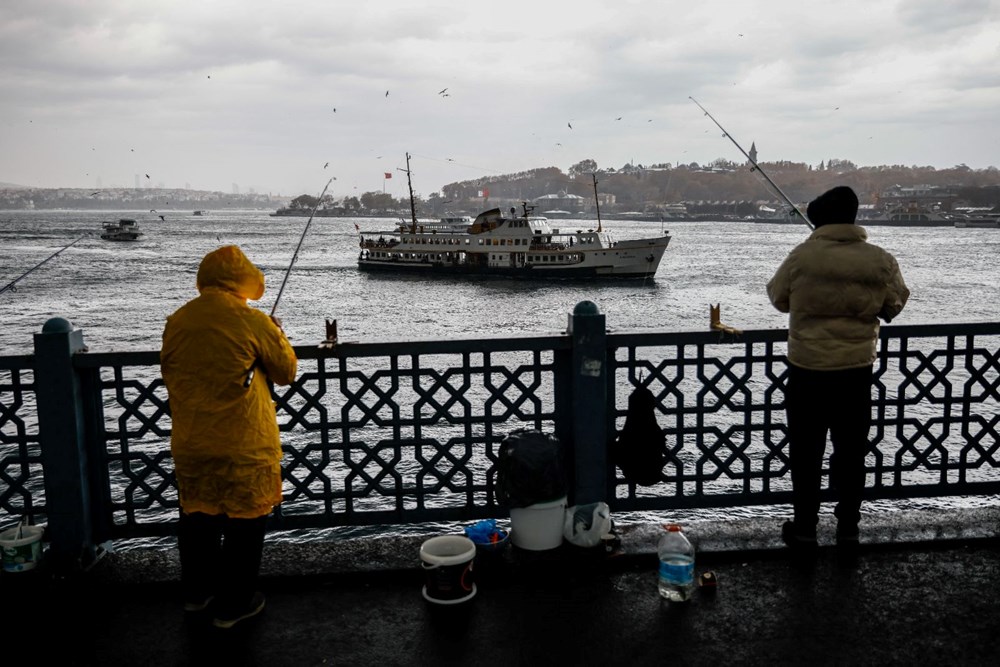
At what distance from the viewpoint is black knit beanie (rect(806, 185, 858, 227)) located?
3545 mm

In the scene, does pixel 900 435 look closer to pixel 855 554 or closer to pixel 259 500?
pixel 855 554

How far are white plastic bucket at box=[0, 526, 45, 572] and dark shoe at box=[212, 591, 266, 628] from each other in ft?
3.31

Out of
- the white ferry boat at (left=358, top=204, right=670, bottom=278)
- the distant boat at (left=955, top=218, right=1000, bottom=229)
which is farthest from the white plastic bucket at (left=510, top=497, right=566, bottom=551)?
the distant boat at (left=955, top=218, right=1000, bottom=229)

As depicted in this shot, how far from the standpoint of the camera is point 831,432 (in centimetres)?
359

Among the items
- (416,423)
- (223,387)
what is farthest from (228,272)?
(416,423)

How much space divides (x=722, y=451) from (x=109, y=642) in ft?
40.2

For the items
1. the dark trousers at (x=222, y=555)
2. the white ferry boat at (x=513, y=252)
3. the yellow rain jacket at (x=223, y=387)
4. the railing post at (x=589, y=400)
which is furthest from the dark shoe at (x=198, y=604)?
the white ferry boat at (x=513, y=252)

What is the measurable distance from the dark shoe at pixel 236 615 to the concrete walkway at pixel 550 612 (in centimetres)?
3

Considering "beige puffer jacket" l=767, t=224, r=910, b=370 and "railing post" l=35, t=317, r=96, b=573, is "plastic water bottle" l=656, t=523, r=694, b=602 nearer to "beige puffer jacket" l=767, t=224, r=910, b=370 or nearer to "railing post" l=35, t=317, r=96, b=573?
"beige puffer jacket" l=767, t=224, r=910, b=370

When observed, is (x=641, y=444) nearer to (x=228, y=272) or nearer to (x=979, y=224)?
(x=228, y=272)

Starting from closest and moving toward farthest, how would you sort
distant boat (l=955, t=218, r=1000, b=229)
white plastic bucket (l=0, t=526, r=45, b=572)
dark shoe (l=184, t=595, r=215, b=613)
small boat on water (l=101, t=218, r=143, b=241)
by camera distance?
dark shoe (l=184, t=595, r=215, b=613) → white plastic bucket (l=0, t=526, r=45, b=572) → small boat on water (l=101, t=218, r=143, b=241) → distant boat (l=955, t=218, r=1000, b=229)

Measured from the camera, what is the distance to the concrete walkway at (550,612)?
308 centimetres

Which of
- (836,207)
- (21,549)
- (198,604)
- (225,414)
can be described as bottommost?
(198,604)

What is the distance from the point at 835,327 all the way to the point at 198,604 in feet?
9.87
